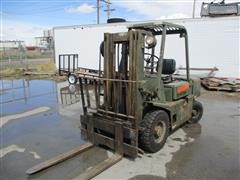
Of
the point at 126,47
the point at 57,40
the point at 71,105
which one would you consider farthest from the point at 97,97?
the point at 57,40

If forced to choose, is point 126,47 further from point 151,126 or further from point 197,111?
point 197,111

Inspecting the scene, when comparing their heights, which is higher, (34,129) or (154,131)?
(154,131)

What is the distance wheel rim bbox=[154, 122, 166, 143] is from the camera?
181 inches

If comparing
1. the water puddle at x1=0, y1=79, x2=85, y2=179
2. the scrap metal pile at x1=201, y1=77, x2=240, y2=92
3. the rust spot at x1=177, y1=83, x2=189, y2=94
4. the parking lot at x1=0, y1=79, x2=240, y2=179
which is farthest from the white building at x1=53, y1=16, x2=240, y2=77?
the rust spot at x1=177, y1=83, x2=189, y2=94

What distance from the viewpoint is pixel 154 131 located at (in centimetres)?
450

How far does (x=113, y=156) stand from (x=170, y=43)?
10135 millimetres

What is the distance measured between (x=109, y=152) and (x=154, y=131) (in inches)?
35.4

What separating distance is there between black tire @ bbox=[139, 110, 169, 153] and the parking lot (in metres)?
0.16

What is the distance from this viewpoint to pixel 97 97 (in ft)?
15.6

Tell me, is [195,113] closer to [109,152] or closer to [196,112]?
[196,112]

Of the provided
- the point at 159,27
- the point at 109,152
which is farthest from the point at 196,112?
the point at 109,152

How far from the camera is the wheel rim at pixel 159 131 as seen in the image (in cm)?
459

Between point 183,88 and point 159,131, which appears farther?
point 183,88

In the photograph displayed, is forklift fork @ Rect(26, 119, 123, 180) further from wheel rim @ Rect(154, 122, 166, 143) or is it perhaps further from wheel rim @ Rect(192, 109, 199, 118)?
wheel rim @ Rect(192, 109, 199, 118)
